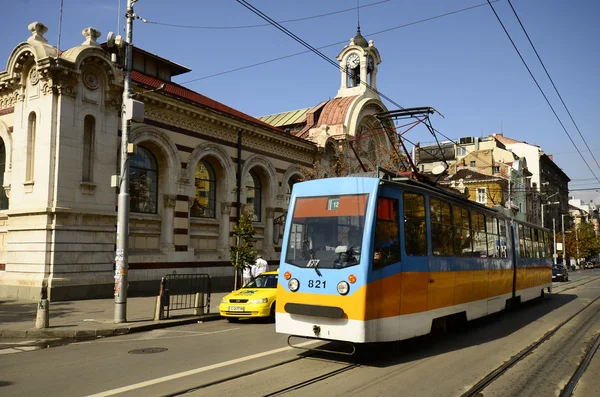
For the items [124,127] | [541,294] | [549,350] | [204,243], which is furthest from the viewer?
[204,243]

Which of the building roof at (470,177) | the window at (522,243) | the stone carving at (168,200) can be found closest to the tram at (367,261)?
the window at (522,243)

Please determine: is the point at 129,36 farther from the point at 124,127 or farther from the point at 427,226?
→ the point at 427,226

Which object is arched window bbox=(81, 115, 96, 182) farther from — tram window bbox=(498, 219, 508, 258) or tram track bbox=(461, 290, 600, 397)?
tram track bbox=(461, 290, 600, 397)

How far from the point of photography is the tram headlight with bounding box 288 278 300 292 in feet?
29.6

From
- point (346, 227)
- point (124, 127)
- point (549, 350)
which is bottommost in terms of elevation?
point (549, 350)

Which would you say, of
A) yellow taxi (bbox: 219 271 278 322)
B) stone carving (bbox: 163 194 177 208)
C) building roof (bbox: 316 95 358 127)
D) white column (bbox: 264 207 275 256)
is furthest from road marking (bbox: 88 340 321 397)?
building roof (bbox: 316 95 358 127)

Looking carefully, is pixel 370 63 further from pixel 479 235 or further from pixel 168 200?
pixel 479 235

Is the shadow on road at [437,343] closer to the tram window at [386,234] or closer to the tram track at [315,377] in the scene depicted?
the tram track at [315,377]

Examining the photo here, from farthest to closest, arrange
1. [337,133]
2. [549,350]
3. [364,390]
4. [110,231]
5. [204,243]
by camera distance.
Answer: [337,133]
[204,243]
[110,231]
[549,350]
[364,390]

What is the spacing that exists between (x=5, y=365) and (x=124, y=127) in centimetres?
699

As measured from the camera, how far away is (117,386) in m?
7.14

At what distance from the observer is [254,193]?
28312mm

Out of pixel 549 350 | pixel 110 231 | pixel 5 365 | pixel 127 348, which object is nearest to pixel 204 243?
pixel 110 231

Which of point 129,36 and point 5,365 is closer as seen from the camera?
point 5,365
